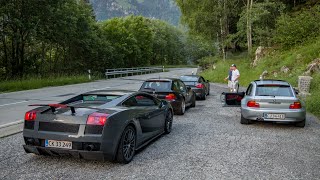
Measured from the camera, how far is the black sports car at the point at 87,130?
4938mm

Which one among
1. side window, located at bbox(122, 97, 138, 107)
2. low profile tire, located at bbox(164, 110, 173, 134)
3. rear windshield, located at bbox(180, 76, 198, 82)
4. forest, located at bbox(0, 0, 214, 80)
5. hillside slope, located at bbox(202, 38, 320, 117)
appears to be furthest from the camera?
forest, located at bbox(0, 0, 214, 80)

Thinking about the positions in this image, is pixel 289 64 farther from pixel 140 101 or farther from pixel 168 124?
pixel 140 101

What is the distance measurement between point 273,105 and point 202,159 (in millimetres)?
3741

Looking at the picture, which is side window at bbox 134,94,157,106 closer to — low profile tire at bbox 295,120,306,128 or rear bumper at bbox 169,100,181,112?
rear bumper at bbox 169,100,181,112

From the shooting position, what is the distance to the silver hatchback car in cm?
844

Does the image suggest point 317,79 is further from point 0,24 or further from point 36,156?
point 0,24

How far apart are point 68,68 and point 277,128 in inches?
1145

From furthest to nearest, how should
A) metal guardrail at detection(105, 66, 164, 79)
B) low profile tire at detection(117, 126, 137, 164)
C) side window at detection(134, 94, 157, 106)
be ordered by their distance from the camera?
metal guardrail at detection(105, 66, 164, 79) < side window at detection(134, 94, 157, 106) < low profile tire at detection(117, 126, 137, 164)

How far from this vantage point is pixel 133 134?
18.9 feet

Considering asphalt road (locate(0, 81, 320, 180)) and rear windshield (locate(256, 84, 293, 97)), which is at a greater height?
rear windshield (locate(256, 84, 293, 97))

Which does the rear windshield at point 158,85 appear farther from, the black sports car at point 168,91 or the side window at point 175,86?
the side window at point 175,86

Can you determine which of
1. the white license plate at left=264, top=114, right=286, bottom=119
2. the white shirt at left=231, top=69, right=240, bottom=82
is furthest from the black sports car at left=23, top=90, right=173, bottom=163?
the white shirt at left=231, top=69, right=240, bottom=82

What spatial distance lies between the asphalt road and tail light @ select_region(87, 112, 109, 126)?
2.57ft

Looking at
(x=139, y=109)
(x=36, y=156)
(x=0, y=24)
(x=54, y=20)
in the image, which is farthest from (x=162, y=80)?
(x=54, y=20)
